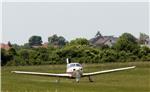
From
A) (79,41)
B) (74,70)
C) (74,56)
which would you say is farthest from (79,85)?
(79,41)

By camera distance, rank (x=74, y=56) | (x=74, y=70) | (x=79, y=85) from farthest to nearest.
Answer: (x=74, y=56), (x=74, y=70), (x=79, y=85)

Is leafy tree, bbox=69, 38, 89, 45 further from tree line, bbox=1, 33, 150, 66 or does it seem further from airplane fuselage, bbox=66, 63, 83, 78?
airplane fuselage, bbox=66, 63, 83, 78

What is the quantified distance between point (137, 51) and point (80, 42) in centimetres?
2786

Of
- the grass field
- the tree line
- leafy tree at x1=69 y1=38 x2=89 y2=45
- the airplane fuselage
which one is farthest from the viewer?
leafy tree at x1=69 y1=38 x2=89 y2=45

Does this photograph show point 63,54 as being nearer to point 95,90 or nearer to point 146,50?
point 146,50

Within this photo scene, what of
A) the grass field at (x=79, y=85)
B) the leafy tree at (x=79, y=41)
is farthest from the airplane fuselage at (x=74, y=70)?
the leafy tree at (x=79, y=41)

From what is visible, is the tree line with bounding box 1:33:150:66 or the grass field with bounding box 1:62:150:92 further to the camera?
the tree line with bounding box 1:33:150:66

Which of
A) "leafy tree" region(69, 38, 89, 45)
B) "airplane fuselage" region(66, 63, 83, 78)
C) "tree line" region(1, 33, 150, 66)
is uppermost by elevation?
"leafy tree" region(69, 38, 89, 45)

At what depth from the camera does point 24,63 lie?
92.2 m

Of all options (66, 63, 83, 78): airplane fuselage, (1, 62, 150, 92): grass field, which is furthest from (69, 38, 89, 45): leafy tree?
(66, 63, 83, 78): airplane fuselage

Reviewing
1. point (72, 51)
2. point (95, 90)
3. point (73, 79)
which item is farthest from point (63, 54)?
point (95, 90)

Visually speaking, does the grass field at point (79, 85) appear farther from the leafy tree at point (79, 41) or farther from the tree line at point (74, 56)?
the leafy tree at point (79, 41)

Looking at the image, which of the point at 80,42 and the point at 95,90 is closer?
the point at 95,90

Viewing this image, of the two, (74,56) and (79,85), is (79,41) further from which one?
(79,85)
